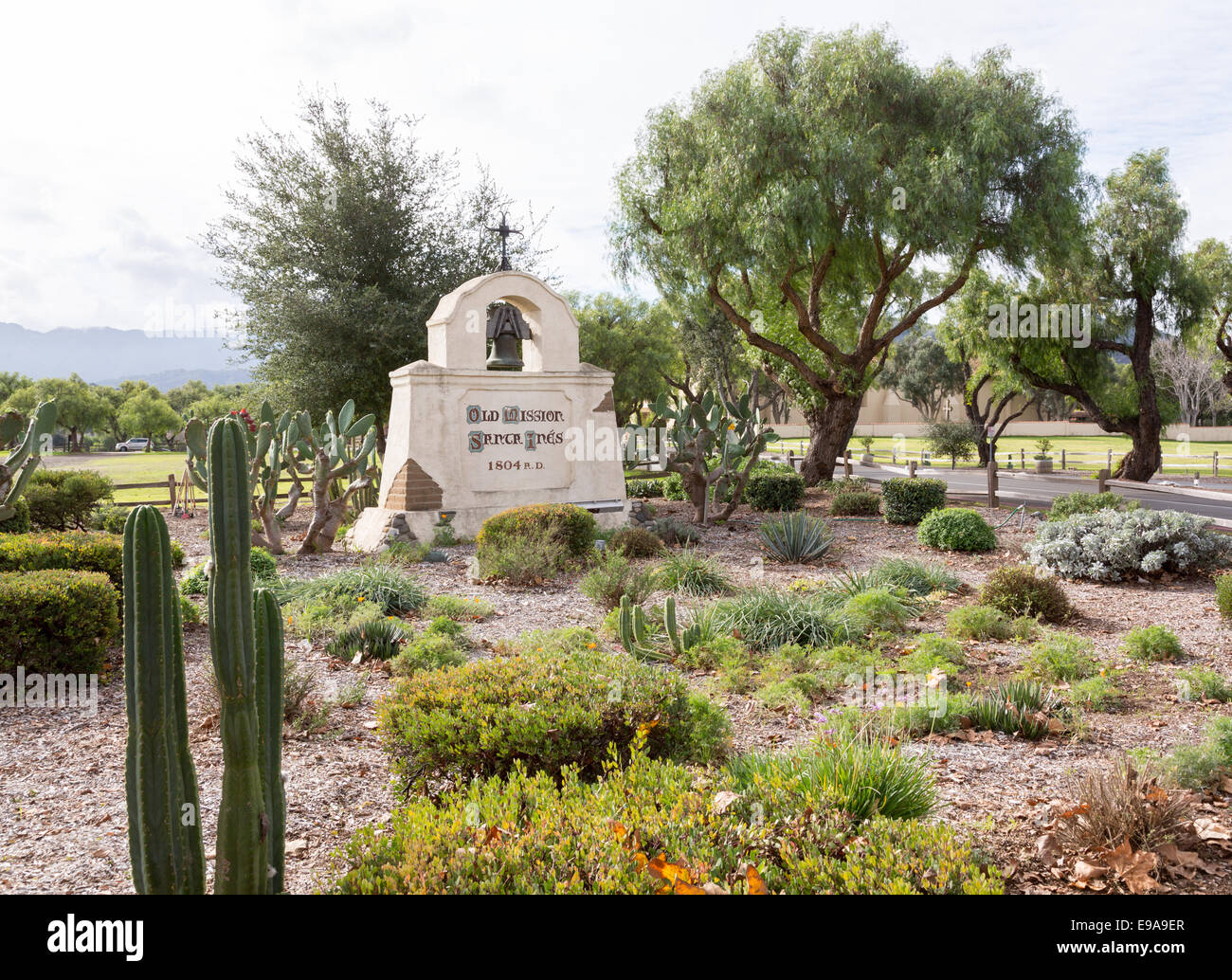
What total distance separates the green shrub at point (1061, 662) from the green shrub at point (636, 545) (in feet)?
19.9

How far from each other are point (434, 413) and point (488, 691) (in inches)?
375

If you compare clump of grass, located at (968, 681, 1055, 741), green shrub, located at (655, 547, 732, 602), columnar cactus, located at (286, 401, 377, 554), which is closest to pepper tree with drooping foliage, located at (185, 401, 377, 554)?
columnar cactus, located at (286, 401, 377, 554)

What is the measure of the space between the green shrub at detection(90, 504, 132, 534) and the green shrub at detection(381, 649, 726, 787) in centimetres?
1044

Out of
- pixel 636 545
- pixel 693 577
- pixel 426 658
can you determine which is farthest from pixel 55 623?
pixel 636 545

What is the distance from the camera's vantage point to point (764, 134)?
1759cm

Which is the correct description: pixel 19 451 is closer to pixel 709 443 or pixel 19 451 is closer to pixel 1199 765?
pixel 1199 765

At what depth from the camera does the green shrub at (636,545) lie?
11.8 meters

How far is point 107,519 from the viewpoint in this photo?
1338 cm

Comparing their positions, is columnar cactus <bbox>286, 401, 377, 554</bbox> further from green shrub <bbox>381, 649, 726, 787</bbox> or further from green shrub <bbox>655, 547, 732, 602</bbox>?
green shrub <bbox>381, 649, 726, 787</bbox>

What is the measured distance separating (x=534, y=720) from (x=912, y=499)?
40.2 ft

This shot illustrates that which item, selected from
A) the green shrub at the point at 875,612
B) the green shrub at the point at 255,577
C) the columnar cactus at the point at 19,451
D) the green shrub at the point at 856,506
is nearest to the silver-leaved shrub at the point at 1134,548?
the green shrub at the point at 875,612

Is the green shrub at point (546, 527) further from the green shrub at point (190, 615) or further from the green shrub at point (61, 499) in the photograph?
the green shrub at point (61, 499)
